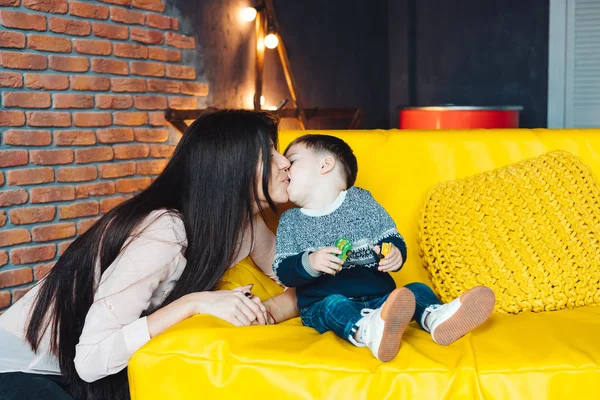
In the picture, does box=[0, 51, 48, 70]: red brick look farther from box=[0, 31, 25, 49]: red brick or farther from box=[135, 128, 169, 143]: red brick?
box=[135, 128, 169, 143]: red brick

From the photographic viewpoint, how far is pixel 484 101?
5.70 meters

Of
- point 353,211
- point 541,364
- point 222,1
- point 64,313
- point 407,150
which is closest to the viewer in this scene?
point 541,364

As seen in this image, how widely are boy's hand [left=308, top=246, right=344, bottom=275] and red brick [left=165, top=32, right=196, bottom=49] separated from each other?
2331 mm

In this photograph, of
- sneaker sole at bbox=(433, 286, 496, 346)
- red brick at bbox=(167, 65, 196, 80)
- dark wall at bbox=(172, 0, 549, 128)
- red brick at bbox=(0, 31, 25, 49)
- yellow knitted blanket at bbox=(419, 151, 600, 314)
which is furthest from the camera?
dark wall at bbox=(172, 0, 549, 128)

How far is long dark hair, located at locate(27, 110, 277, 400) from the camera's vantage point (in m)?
1.58

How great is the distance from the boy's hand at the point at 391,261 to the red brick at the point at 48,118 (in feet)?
5.92

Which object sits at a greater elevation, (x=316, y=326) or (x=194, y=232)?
(x=194, y=232)

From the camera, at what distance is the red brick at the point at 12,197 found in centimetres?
272

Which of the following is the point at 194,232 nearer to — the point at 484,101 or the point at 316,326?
the point at 316,326

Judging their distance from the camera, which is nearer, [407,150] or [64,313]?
[64,313]

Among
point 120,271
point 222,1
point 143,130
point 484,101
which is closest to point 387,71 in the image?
point 484,101

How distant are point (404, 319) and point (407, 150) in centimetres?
84

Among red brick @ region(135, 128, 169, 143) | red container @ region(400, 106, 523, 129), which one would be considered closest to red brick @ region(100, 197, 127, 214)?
red brick @ region(135, 128, 169, 143)

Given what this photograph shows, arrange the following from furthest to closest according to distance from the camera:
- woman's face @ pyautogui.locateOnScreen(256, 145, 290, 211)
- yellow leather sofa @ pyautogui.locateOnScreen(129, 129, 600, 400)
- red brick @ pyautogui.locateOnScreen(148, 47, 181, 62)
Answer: red brick @ pyautogui.locateOnScreen(148, 47, 181, 62)
woman's face @ pyautogui.locateOnScreen(256, 145, 290, 211)
yellow leather sofa @ pyautogui.locateOnScreen(129, 129, 600, 400)
